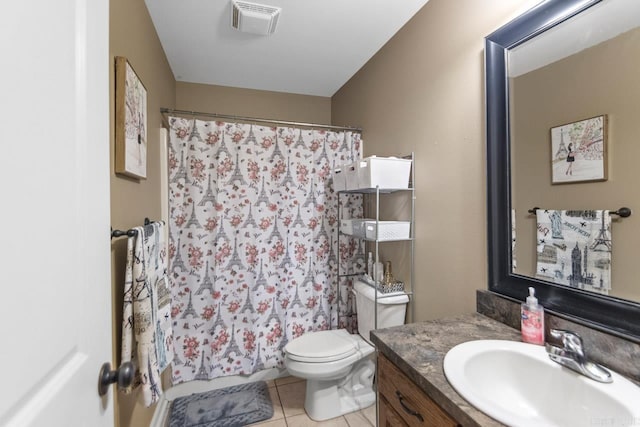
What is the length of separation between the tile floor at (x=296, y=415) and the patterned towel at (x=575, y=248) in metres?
1.38

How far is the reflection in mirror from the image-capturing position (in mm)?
823

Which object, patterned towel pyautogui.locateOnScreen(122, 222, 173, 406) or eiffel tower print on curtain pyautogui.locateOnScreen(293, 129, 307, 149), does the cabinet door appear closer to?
patterned towel pyautogui.locateOnScreen(122, 222, 173, 406)

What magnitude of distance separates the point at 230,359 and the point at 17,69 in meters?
2.08

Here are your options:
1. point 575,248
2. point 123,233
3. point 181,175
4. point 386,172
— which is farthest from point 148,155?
point 575,248

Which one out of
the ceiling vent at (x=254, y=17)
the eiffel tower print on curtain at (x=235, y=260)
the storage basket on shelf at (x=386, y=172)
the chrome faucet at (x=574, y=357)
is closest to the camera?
the chrome faucet at (x=574, y=357)

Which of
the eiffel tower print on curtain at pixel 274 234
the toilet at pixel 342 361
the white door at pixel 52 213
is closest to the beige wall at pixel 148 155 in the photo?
the white door at pixel 52 213

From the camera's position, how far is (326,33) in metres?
1.77

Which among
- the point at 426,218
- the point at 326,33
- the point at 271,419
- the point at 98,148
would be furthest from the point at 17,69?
the point at 271,419

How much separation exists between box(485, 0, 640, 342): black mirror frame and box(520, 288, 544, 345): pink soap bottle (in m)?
0.06

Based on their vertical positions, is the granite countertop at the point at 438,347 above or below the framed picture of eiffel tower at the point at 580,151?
below

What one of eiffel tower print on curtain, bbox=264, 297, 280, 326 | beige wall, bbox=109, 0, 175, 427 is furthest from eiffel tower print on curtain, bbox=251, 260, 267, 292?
beige wall, bbox=109, 0, 175, 427

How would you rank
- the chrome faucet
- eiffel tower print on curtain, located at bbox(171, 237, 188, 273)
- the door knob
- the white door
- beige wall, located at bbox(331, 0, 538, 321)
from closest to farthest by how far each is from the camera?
the white door
the door knob
the chrome faucet
beige wall, located at bbox(331, 0, 538, 321)
eiffel tower print on curtain, located at bbox(171, 237, 188, 273)

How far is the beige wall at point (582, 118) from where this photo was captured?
813 millimetres

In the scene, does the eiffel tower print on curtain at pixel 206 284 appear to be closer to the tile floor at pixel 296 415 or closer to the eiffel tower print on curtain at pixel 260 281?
the eiffel tower print on curtain at pixel 260 281
